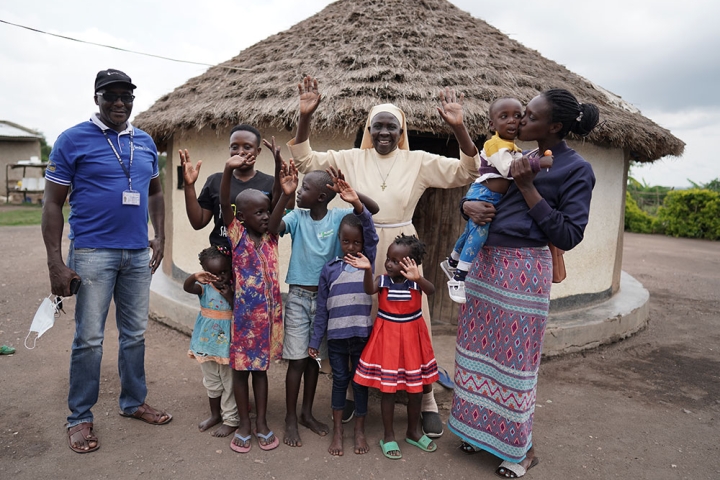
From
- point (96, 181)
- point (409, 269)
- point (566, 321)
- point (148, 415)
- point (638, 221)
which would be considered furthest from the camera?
point (638, 221)

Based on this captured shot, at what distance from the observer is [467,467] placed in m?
2.83

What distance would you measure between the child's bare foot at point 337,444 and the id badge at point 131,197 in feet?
5.97

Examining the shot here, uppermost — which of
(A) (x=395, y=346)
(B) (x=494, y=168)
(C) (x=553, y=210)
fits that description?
(B) (x=494, y=168)

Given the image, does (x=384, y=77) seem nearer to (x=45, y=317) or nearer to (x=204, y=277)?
(x=204, y=277)

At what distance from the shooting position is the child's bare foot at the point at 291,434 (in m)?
2.97

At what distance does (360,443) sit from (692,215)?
17.1 meters

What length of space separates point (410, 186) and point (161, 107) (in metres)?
4.75

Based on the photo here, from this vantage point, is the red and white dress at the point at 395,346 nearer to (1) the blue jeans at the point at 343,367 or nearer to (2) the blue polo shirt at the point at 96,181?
(1) the blue jeans at the point at 343,367

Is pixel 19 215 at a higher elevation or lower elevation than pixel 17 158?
lower

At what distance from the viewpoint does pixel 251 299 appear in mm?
2855

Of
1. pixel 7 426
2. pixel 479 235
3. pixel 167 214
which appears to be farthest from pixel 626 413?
pixel 167 214

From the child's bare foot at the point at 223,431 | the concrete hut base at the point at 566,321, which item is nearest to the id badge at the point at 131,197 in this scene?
the child's bare foot at the point at 223,431

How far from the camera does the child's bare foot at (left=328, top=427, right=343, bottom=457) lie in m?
2.89

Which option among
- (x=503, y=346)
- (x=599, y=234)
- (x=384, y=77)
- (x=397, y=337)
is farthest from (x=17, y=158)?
(x=503, y=346)
